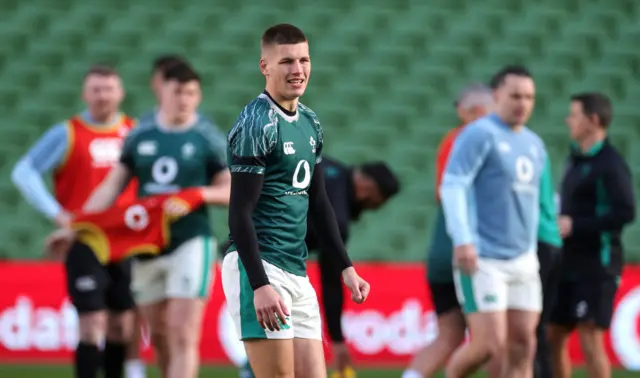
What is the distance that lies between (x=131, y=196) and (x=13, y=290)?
2681mm

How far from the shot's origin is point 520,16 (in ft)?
48.0

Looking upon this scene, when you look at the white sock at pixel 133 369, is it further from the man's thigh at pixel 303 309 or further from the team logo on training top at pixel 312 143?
the team logo on training top at pixel 312 143

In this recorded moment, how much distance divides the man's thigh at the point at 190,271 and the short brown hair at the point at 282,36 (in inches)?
118

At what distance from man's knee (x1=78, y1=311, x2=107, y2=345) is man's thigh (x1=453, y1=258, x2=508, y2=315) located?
91.7 inches

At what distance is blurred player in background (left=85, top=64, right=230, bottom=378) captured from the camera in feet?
24.1

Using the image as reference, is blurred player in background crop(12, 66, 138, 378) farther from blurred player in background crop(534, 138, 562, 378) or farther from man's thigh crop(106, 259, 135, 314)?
blurred player in background crop(534, 138, 562, 378)

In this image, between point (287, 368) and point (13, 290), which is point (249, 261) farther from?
point (13, 290)

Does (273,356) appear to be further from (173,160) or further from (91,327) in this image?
(91,327)

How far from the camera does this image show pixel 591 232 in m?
8.45

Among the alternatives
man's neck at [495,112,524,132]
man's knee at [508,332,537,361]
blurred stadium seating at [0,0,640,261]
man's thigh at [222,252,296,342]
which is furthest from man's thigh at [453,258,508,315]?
blurred stadium seating at [0,0,640,261]

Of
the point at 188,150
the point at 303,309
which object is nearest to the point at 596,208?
the point at 188,150

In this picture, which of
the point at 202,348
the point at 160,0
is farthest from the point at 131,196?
the point at 160,0

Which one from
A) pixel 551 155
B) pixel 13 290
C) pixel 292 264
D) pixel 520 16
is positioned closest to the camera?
pixel 292 264

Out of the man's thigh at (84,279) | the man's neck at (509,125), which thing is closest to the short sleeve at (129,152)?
the man's thigh at (84,279)
